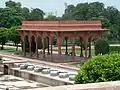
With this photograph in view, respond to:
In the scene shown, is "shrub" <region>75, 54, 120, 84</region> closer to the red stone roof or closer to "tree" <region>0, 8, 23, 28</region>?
the red stone roof

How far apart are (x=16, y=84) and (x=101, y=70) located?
569 inches

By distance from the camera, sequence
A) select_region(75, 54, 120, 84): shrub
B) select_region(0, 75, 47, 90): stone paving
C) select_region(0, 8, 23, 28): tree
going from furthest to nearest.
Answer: select_region(0, 8, 23, 28): tree < select_region(0, 75, 47, 90): stone paving < select_region(75, 54, 120, 84): shrub

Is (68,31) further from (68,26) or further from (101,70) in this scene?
(101,70)

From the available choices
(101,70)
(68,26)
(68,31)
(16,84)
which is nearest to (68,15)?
(68,26)

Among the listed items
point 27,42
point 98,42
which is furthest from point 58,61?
point 27,42

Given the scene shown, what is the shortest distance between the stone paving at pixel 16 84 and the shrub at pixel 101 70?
11658 mm

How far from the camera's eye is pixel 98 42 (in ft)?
101

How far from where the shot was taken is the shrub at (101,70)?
333 inches

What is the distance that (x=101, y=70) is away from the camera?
861 cm

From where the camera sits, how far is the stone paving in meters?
21.2

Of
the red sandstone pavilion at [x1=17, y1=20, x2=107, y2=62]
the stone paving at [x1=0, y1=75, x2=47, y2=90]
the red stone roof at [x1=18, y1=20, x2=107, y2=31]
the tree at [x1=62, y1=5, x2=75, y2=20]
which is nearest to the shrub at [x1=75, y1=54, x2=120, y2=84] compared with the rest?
the stone paving at [x1=0, y1=75, x2=47, y2=90]

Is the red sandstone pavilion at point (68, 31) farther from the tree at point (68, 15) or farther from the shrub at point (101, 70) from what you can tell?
the tree at point (68, 15)

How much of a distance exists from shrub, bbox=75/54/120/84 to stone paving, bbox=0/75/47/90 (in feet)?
38.2

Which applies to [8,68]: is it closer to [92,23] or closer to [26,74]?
[26,74]
